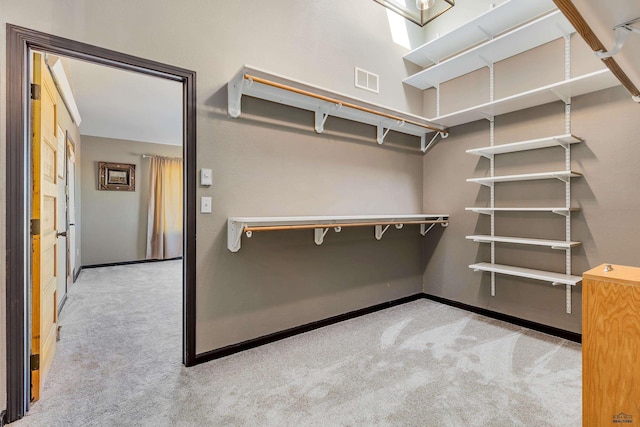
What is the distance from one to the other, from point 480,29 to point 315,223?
2.42 m


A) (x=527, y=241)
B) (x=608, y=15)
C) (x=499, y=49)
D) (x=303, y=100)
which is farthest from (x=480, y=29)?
(x=608, y=15)

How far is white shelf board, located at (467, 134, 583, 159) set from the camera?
2488 millimetres

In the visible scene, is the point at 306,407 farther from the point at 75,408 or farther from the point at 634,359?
the point at 634,359

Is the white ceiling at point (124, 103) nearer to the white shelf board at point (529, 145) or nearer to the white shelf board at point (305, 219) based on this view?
the white shelf board at point (305, 219)

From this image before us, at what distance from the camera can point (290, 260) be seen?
8.79 ft

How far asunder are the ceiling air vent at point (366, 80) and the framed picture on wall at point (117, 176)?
527 cm

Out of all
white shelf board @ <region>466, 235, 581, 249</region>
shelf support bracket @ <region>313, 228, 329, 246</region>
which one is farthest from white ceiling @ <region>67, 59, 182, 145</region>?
white shelf board @ <region>466, 235, 581, 249</region>

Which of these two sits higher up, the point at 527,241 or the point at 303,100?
the point at 303,100

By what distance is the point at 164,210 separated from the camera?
6664 millimetres

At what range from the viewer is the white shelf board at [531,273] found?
8.04ft

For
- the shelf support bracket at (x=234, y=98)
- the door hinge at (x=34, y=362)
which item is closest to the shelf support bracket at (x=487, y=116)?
the shelf support bracket at (x=234, y=98)

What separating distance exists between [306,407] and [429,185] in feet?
9.10

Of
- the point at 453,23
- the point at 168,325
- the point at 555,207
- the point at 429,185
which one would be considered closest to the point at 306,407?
the point at 168,325

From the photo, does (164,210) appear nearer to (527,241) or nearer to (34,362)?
(34,362)
